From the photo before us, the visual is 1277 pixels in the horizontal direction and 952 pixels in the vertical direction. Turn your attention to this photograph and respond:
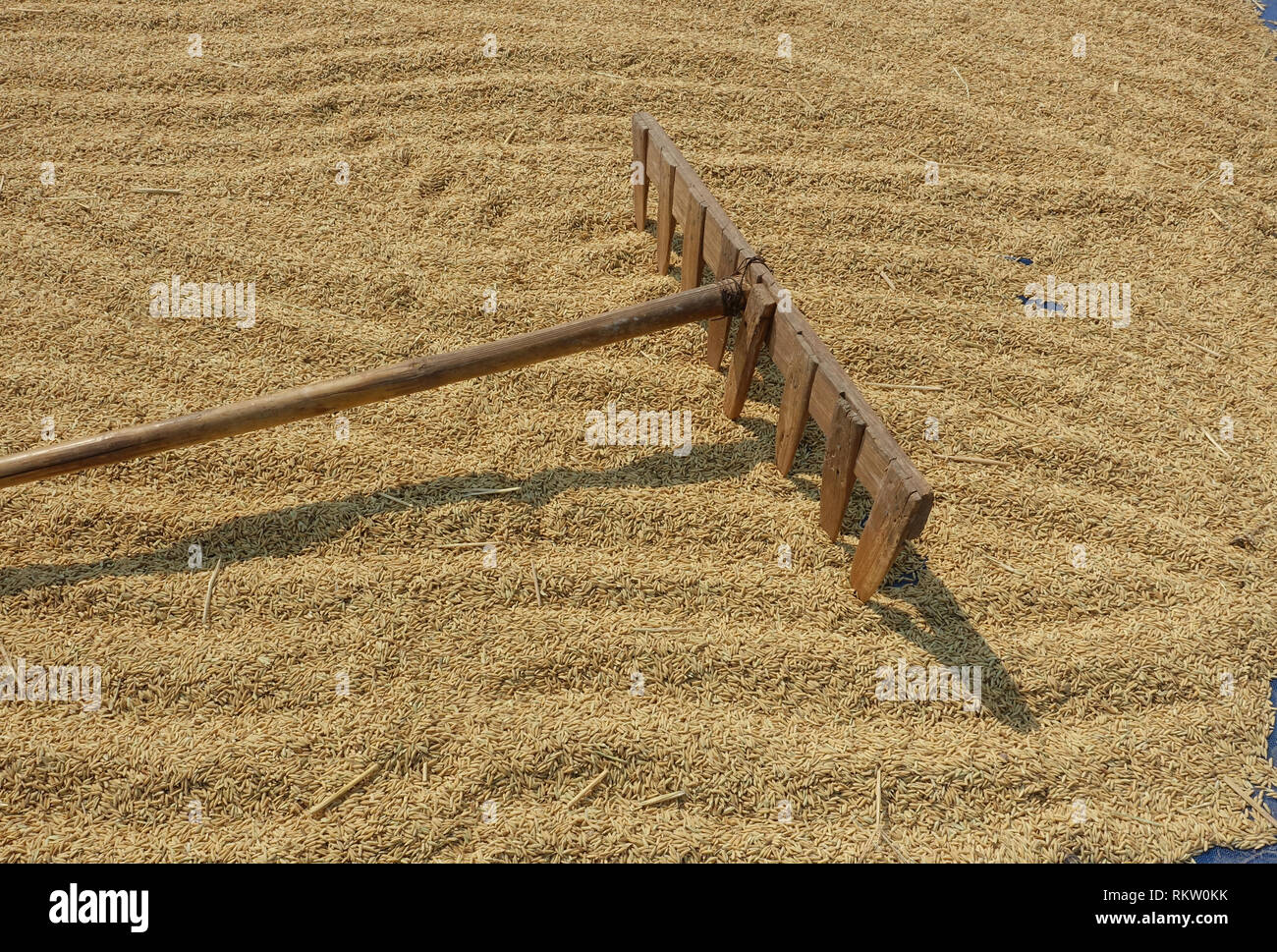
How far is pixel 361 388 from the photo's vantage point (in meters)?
4.17

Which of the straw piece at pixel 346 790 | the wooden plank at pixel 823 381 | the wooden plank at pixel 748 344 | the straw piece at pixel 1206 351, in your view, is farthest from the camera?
the straw piece at pixel 1206 351

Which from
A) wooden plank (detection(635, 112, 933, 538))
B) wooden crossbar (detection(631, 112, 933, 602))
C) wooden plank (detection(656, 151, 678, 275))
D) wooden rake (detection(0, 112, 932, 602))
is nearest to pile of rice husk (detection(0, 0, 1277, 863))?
wooden plank (detection(656, 151, 678, 275))

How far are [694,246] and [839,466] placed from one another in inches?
66.7

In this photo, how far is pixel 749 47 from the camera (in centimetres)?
743

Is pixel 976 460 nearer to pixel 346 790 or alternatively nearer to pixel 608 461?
pixel 608 461

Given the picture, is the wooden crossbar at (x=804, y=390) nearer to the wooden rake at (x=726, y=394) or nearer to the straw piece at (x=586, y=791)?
the wooden rake at (x=726, y=394)

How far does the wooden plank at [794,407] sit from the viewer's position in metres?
4.20

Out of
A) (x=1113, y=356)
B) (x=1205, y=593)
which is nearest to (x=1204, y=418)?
(x=1113, y=356)

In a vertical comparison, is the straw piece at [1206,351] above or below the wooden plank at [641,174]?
below

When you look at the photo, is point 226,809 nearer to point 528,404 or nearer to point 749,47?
point 528,404

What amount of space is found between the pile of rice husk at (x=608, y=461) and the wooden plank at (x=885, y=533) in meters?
0.17

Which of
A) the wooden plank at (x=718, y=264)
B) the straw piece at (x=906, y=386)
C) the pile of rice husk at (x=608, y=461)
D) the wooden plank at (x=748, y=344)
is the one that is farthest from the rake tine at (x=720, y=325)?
the straw piece at (x=906, y=386)

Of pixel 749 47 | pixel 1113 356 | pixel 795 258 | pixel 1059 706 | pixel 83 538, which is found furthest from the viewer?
pixel 749 47

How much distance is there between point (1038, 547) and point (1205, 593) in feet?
2.49
